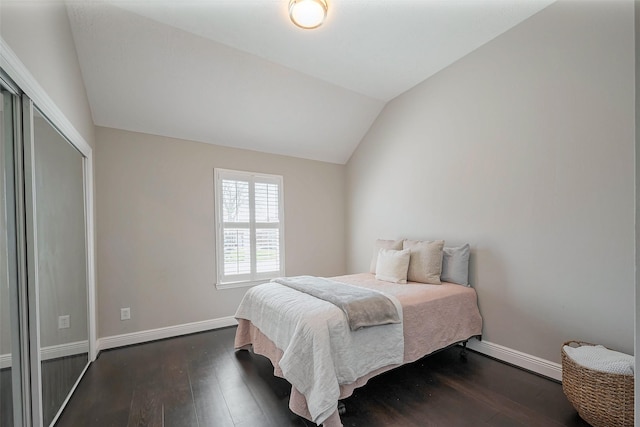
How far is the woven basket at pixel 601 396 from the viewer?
1.54 m

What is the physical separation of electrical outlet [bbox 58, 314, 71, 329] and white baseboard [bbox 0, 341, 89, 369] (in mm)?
123

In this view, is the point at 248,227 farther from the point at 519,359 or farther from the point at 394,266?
the point at 519,359

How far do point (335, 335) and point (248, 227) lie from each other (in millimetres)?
2294

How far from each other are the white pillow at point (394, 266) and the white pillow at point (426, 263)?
0.07m

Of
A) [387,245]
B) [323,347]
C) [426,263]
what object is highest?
[387,245]

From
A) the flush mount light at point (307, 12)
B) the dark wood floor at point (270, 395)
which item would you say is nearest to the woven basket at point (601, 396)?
the dark wood floor at point (270, 395)

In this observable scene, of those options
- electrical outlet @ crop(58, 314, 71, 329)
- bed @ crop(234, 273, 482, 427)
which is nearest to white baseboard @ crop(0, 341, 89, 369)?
electrical outlet @ crop(58, 314, 71, 329)

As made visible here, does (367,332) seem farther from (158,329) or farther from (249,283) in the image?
(158,329)

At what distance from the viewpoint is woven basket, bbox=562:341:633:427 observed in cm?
154

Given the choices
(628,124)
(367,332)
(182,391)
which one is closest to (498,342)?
(367,332)

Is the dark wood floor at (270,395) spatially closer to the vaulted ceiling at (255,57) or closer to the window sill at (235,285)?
the window sill at (235,285)

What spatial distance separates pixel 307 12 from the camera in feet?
6.60

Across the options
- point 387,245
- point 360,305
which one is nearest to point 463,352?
point 387,245

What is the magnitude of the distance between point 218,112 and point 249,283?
2.16 meters
